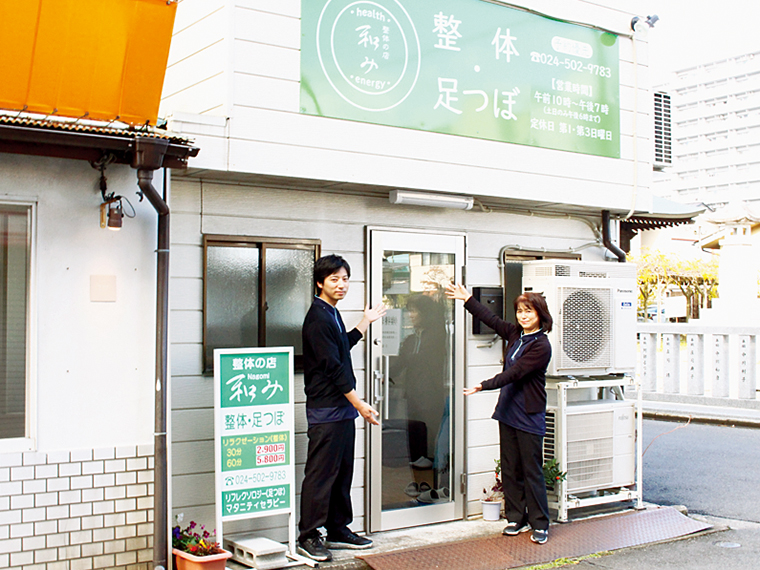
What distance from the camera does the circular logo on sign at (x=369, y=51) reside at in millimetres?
5742

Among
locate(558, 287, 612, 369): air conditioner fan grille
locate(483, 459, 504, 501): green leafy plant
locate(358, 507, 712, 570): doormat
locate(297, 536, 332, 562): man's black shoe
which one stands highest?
locate(558, 287, 612, 369): air conditioner fan grille

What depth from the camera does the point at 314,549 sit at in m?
5.40

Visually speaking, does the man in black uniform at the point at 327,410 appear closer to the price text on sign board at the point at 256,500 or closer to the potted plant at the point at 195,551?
the price text on sign board at the point at 256,500

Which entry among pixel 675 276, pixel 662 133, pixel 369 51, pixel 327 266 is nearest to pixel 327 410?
pixel 327 266

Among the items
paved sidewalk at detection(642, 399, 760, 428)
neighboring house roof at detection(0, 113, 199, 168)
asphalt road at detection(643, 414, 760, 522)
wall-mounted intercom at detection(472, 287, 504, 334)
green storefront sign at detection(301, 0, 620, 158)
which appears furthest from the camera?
paved sidewalk at detection(642, 399, 760, 428)

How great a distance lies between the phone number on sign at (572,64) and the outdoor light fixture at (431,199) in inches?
60.9

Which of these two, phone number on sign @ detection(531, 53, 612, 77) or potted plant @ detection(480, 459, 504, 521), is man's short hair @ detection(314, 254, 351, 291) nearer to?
potted plant @ detection(480, 459, 504, 521)

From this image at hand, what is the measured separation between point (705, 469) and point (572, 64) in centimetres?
551

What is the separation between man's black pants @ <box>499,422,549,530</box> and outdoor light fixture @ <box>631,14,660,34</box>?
14.2 ft

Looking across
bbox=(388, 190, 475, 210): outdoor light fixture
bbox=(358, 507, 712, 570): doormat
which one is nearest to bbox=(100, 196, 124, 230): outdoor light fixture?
bbox=(388, 190, 475, 210): outdoor light fixture

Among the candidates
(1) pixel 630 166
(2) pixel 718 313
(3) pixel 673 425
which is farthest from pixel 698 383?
(1) pixel 630 166

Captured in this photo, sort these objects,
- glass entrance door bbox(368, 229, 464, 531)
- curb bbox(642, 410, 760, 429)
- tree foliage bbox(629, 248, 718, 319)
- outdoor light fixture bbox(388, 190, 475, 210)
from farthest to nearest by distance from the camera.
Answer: tree foliage bbox(629, 248, 718, 319) → curb bbox(642, 410, 760, 429) → glass entrance door bbox(368, 229, 464, 531) → outdoor light fixture bbox(388, 190, 475, 210)

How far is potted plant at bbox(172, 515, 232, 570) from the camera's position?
4.80 m

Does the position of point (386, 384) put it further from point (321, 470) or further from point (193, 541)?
point (193, 541)
